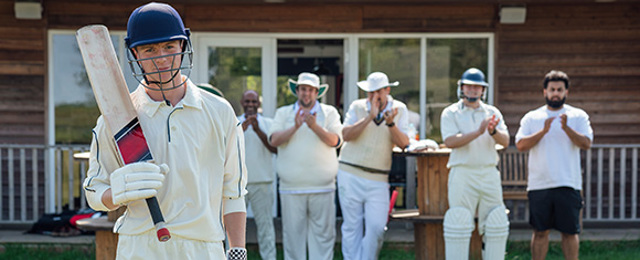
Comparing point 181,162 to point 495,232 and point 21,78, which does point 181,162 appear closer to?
point 495,232

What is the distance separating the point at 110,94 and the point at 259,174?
14.4 feet

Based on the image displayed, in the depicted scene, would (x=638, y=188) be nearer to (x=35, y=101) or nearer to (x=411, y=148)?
(x=411, y=148)

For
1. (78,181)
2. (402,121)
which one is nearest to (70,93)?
(78,181)

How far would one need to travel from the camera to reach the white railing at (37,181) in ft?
25.7

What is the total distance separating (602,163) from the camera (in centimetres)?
818

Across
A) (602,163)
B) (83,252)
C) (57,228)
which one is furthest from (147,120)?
(602,163)

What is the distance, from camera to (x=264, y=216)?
6.71 meters

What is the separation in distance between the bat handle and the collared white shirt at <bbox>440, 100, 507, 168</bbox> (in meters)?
3.88

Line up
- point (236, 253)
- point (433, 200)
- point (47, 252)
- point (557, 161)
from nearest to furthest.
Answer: point (236, 253)
point (557, 161)
point (433, 200)
point (47, 252)

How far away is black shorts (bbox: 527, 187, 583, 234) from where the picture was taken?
6023 millimetres

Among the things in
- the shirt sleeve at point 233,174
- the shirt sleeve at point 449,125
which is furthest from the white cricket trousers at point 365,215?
the shirt sleeve at point 233,174

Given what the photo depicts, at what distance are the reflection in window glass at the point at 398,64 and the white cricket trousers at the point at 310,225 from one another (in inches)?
91.3

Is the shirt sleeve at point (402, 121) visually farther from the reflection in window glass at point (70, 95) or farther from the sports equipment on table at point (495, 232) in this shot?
the reflection in window glass at point (70, 95)

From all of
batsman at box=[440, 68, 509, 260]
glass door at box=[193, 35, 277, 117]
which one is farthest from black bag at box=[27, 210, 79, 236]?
A: batsman at box=[440, 68, 509, 260]
